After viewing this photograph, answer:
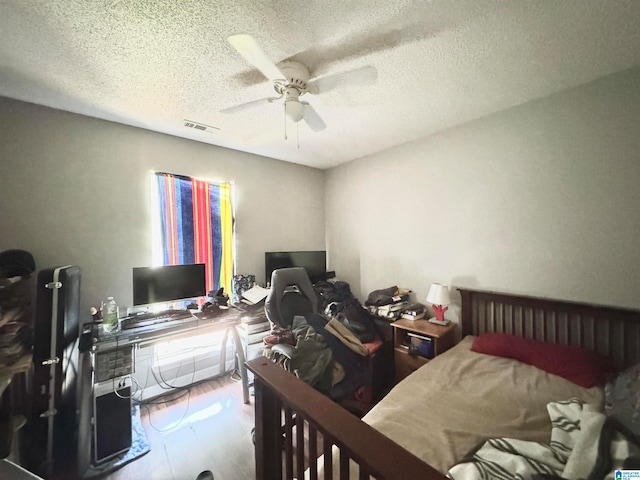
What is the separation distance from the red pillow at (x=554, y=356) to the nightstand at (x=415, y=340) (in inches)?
10.7

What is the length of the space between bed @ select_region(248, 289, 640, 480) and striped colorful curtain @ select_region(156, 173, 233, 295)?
6.08 ft

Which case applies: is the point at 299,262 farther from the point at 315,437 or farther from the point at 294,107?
the point at 315,437

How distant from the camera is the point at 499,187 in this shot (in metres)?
2.09

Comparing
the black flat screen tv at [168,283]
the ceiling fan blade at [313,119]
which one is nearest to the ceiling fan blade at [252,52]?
the ceiling fan blade at [313,119]

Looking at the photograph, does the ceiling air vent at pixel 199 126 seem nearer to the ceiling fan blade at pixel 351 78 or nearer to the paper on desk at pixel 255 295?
the ceiling fan blade at pixel 351 78

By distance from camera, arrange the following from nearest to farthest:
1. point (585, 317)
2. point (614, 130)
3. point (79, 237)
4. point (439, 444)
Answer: point (439, 444) → point (614, 130) → point (585, 317) → point (79, 237)

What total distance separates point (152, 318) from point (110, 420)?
720 millimetres

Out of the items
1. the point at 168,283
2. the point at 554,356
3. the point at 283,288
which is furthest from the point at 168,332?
the point at 554,356

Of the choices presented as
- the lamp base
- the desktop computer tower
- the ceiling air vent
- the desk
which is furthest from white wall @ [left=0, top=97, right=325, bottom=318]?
the lamp base

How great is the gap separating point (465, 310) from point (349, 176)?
2133mm

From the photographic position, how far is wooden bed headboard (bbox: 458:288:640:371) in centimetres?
160

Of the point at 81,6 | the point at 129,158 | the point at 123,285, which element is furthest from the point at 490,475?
the point at 129,158

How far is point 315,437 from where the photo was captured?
2.57ft

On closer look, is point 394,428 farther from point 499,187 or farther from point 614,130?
point 614,130
